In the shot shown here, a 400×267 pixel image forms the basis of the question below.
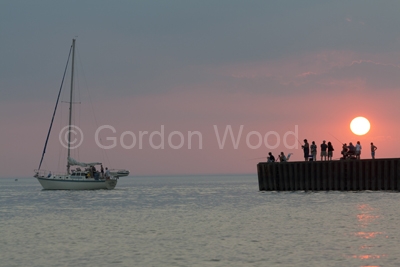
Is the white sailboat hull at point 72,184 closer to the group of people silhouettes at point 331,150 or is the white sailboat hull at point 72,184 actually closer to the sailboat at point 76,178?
the sailboat at point 76,178

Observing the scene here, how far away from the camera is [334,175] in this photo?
58344 millimetres

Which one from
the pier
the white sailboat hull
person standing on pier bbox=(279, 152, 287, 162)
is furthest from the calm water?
the white sailboat hull

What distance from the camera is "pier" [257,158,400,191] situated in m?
54.9

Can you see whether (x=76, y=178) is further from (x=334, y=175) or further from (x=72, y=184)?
(x=334, y=175)

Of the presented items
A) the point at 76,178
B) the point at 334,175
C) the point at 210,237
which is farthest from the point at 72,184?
the point at 210,237

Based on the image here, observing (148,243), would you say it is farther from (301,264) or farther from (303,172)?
(303,172)

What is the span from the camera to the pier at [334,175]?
180 feet

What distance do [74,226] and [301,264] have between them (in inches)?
694

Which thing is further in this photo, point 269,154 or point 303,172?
point 269,154

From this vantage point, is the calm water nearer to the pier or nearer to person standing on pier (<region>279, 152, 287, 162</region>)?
the pier

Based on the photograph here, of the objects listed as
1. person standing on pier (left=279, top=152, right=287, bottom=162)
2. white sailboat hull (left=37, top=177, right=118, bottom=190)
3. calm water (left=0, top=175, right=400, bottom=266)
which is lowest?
calm water (left=0, top=175, right=400, bottom=266)

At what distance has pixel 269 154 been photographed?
65000mm

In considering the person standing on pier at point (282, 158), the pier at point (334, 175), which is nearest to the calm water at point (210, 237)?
the pier at point (334, 175)

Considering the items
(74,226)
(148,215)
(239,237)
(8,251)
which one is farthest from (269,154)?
(8,251)
